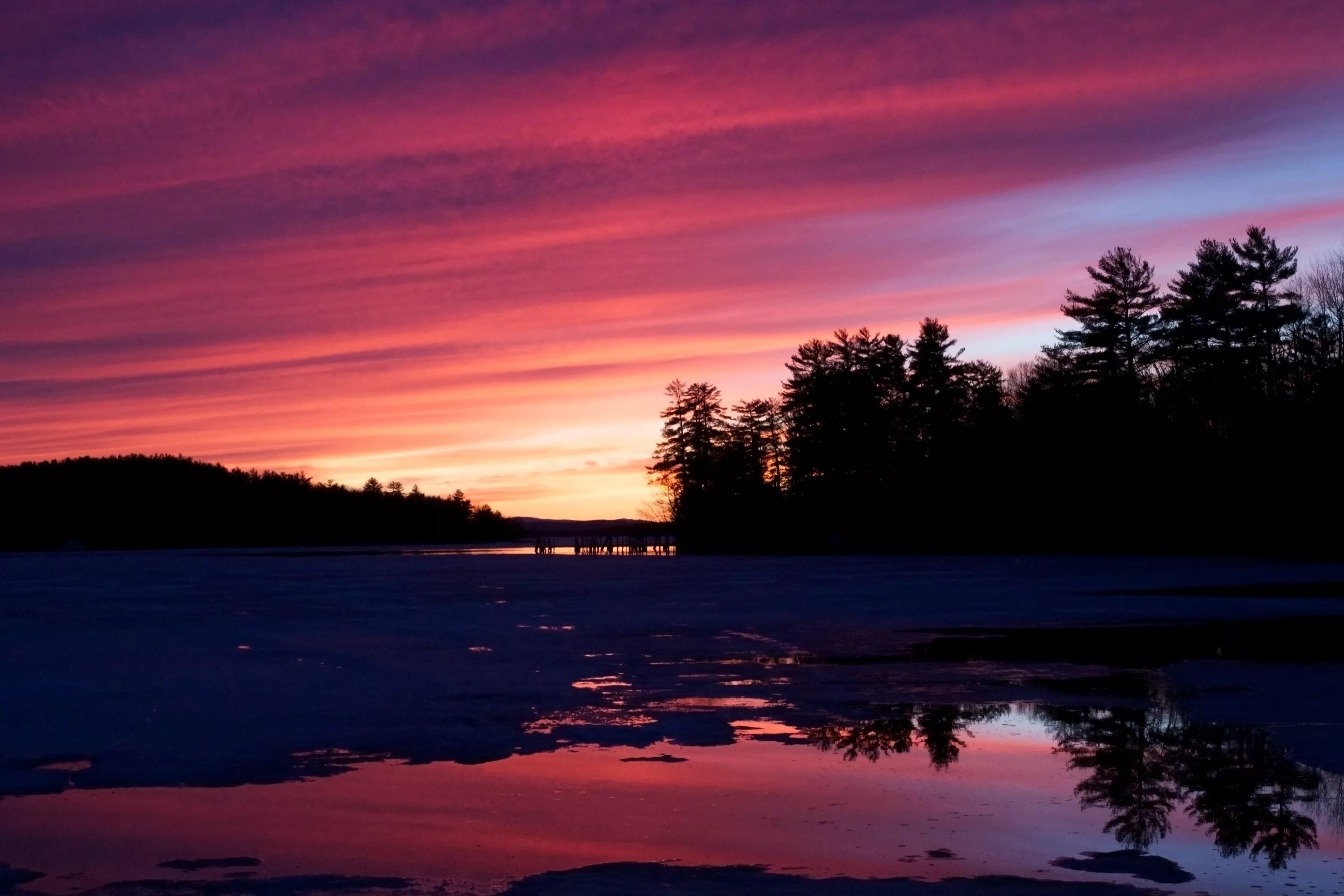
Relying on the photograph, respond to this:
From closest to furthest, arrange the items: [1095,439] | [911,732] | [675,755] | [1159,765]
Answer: [1159,765], [675,755], [911,732], [1095,439]

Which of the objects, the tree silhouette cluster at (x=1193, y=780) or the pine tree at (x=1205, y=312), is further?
the pine tree at (x=1205, y=312)

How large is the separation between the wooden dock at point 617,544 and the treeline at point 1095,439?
95.2 inches

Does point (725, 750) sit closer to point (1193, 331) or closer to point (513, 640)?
point (513, 640)

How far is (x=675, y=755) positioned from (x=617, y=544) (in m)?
75.8

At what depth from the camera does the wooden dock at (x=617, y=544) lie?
255ft

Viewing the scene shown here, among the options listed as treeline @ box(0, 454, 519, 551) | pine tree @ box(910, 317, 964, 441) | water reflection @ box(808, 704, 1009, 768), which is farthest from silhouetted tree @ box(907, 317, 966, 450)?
water reflection @ box(808, 704, 1009, 768)

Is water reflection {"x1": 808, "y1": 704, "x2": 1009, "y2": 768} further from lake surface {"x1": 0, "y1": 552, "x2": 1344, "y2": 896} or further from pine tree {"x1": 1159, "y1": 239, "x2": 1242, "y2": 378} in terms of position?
pine tree {"x1": 1159, "y1": 239, "x2": 1242, "y2": 378}

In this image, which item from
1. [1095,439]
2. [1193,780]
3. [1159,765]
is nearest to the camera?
[1193,780]

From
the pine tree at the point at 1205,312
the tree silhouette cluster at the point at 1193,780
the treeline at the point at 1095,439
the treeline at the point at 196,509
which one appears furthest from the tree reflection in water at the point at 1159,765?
the treeline at the point at 196,509

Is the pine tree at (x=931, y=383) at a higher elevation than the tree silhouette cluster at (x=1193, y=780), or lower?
higher

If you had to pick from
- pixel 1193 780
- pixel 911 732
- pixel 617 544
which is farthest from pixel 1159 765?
pixel 617 544

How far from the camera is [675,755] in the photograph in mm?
9227

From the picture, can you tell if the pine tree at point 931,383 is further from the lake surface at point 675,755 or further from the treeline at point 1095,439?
the lake surface at point 675,755

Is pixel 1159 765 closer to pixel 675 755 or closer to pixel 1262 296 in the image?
pixel 675 755
